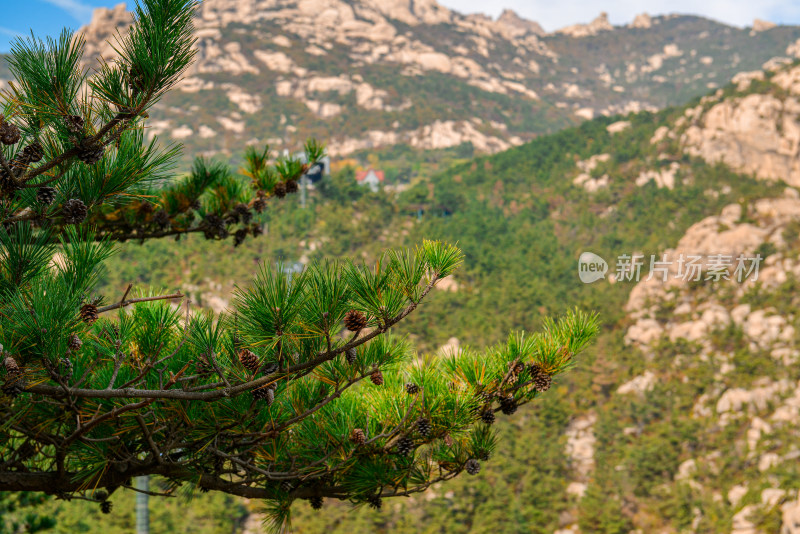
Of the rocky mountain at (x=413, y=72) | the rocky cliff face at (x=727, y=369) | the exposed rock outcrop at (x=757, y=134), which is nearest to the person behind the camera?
the rocky cliff face at (x=727, y=369)

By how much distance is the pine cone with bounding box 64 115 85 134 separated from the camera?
1195 millimetres

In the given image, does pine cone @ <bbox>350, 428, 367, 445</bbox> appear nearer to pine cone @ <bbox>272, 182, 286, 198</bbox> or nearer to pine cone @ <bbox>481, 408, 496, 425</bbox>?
pine cone @ <bbox>481, 408, 496, 425</bbox>

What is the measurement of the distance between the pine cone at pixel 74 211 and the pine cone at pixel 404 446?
1032mm

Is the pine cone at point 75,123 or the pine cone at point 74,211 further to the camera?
the pine cone at point 74,211

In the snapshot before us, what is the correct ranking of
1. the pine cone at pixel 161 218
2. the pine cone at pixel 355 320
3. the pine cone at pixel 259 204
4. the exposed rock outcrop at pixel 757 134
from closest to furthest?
1. the pine cone at pixel 355 320
2. the pine cone at pixel 161 218
3. the pine cone at pixel 259 204
4. the exposed rock outcrop at pixel 757 134

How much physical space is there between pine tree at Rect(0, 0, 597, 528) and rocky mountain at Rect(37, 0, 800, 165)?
41.5 meters

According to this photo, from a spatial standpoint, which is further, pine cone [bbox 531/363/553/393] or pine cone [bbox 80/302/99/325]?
pine cone [bbox 531/363/553/393]

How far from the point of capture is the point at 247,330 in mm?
1188

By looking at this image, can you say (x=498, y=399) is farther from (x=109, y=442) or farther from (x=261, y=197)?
(x=261, y=197)

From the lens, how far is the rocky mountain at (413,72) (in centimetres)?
5050

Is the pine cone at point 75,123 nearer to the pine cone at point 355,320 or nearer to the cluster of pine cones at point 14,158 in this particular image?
the cluster of pine cones at point 14,158

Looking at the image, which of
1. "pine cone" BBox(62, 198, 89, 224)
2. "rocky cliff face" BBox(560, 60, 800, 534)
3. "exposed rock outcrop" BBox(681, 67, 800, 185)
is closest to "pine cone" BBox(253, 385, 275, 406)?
"pine cone" BBox(62, 198, 89, 224)

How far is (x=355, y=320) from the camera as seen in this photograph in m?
1.14

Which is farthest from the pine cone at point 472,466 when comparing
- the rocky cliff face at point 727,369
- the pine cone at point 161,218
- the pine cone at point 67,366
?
the rocky cliff face at point 727,369
